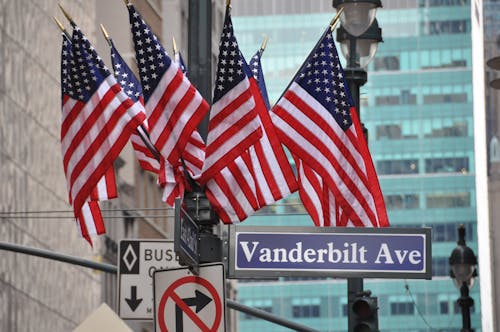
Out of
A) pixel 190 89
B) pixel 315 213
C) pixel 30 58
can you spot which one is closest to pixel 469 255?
pixel 315 213

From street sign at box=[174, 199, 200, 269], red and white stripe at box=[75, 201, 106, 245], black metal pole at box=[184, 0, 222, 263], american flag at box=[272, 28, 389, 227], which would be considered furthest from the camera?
red and white stripe at box=[75, 201, 106, 245]

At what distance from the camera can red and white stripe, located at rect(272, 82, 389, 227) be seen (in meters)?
17.6

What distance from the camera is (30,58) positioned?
5362 cm

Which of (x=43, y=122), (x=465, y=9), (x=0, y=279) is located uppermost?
(x=465, y=9)

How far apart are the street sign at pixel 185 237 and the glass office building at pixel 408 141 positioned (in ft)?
402

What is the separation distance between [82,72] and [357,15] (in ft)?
12.2

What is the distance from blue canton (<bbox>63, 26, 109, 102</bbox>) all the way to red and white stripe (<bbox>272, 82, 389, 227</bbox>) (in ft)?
5.86

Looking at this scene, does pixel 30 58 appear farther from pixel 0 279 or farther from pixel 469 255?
pixel 469 255

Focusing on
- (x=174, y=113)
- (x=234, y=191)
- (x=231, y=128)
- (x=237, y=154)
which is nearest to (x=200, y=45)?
(x=174, y=113)

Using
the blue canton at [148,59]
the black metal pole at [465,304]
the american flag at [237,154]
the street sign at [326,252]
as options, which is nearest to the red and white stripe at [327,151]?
the american flag at [237,154]

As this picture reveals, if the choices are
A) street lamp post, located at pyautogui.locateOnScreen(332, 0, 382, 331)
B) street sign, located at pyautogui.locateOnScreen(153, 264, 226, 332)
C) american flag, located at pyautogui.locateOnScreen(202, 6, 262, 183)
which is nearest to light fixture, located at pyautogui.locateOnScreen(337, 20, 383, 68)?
street lamp post, located at pyautogui.locateOnScreen(332, 0, 382, 331)

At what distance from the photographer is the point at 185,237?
14.1 metres

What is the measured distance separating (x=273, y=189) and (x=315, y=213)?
1076 millimetres

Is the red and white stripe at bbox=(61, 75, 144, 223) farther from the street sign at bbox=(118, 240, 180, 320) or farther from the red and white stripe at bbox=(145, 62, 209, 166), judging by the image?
the street sign at bbox=(118, 240, 180, 320)
